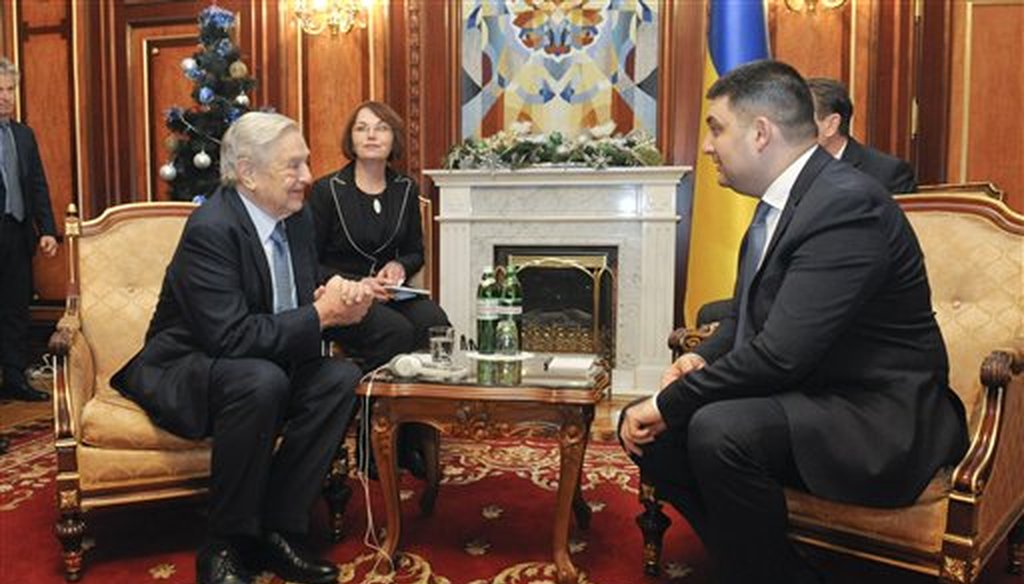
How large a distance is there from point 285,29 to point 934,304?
174 inches

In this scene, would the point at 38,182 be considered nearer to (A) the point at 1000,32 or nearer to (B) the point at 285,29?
(B) the point at 285,29

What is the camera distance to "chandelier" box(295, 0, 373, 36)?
5.11m

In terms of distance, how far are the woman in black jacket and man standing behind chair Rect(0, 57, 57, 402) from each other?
1908mm

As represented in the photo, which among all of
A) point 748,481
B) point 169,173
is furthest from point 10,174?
point 748,481

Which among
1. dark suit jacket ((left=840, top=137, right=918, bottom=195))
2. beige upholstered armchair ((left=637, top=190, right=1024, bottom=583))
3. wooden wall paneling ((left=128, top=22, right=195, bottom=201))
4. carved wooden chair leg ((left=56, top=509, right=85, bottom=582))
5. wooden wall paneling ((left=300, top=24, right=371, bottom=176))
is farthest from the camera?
wooden wall paneling ((left=128, top=22, right=195, bottom=201))

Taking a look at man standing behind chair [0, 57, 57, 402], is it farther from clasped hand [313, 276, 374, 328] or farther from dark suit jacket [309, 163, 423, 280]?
clasped hand [313, 276, 374, 328]

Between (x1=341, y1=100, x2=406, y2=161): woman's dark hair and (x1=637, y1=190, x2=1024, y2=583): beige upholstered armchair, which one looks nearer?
(x1=637, y1=190, x2=1024, y2=583): beige upholstered armchair

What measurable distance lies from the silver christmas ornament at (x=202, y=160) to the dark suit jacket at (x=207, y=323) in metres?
2.49

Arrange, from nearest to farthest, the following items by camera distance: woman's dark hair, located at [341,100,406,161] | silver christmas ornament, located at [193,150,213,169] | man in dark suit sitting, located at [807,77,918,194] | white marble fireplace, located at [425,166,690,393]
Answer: man in dark suit sitting, located at [807,77,918,194] → woman's dark hair, located at [341,100,406,161] → silver christmas ornament, located at [193,150,213,169] → white marble fireplace, located at [425,166,690,393]

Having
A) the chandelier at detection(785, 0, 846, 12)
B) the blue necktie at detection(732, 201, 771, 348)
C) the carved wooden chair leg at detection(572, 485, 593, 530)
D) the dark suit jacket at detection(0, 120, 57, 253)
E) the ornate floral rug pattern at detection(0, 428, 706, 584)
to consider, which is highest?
the chandelier at detection(785, 0, 846, 12)

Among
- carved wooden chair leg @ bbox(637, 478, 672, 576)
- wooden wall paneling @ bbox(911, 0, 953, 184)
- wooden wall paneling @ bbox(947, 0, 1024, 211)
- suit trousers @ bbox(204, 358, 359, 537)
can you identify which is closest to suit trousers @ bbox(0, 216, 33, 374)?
suit trousers @ bbox(204, 358, 359, 537)

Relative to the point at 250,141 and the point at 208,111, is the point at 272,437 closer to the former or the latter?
the point at 250,141

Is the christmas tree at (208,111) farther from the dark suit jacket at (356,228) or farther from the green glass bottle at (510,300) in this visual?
the green glass bottle at (510,300)

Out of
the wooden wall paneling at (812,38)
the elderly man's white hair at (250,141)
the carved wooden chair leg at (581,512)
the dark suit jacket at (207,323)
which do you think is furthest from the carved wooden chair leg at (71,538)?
the wooden wall paneling at (812,38)
